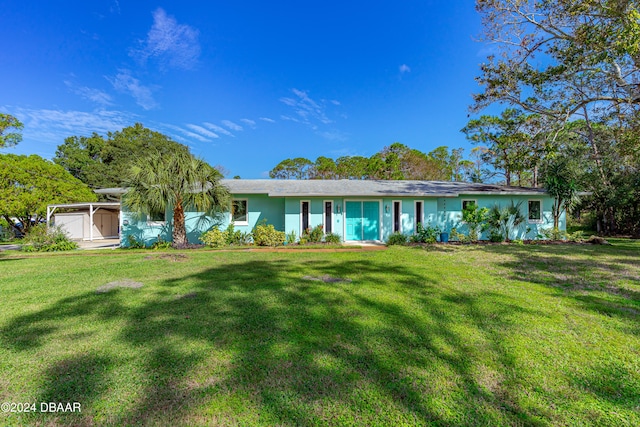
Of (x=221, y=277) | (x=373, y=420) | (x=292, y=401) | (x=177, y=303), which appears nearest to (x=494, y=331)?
(x=373, y=420)

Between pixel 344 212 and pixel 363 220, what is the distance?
3.63ft

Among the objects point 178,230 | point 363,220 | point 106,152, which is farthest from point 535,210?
point 106,152

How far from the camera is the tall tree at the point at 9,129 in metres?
11.0

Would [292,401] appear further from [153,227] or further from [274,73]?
[274,73]

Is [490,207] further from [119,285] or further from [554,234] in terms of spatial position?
[119,285]

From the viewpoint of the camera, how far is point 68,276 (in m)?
6.48

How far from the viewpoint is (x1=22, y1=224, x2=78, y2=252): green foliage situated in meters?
11.6

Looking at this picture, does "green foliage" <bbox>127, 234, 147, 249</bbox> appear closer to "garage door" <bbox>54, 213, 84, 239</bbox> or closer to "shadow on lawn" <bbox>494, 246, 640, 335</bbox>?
"garage door" <bbox>54, 213, 84, 239</bbox>

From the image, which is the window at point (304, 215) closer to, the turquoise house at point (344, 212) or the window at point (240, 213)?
the turquoise house at point (344, 212)

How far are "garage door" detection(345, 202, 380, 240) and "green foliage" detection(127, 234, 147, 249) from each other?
987cm

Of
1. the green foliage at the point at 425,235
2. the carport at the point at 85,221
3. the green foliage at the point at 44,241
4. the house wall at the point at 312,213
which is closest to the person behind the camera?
the green foliage at the point at 44,241

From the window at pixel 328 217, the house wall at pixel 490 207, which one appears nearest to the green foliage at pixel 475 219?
the house wall at pixel 490 207

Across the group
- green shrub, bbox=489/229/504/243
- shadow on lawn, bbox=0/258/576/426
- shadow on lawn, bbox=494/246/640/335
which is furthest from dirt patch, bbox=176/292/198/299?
green shrub, bbox=489/229/504/243

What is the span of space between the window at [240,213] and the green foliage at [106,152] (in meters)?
20.1
